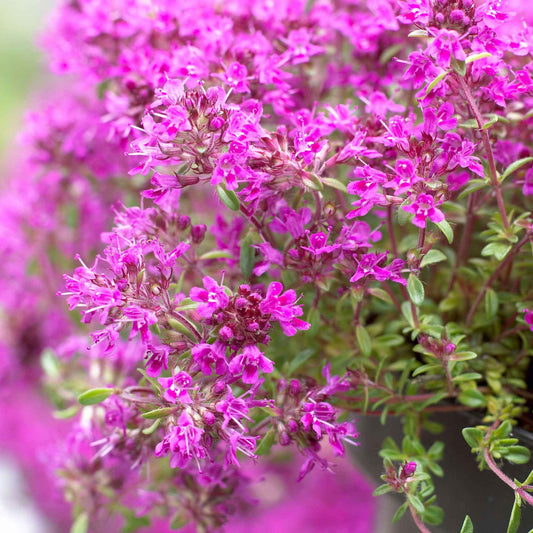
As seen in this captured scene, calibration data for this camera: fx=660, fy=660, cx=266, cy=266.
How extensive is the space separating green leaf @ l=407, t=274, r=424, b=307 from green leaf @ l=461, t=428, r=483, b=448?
0.16m

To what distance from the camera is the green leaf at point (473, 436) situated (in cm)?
73

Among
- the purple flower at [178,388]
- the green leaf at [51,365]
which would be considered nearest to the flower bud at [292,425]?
the purple flower at [178,388]

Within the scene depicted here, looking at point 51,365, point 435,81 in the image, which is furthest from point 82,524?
point 435,81

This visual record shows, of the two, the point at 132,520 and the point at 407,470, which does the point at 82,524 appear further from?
the point at 407,470

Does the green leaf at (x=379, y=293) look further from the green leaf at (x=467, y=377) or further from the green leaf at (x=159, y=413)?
the green leaf at (x=159, y=413)

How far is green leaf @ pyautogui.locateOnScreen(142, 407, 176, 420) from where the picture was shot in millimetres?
632

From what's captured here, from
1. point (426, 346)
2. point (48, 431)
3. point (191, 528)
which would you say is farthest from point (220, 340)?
point (48, 431)

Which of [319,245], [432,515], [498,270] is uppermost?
[319,245]

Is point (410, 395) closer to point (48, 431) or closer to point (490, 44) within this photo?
point (490, 44)

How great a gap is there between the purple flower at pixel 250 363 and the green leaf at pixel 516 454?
0.94 ft

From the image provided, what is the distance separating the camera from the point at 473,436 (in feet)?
2.42

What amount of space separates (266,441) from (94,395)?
19 centimetres

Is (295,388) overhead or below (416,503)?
overhead

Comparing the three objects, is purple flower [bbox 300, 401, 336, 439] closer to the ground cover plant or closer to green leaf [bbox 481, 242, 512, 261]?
the ground cover plant
